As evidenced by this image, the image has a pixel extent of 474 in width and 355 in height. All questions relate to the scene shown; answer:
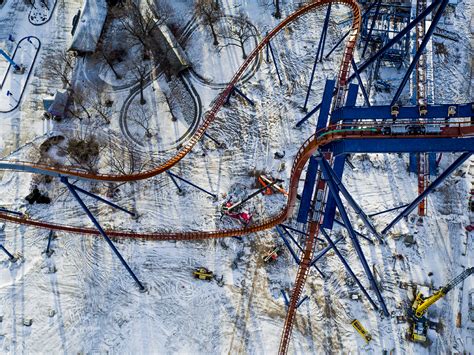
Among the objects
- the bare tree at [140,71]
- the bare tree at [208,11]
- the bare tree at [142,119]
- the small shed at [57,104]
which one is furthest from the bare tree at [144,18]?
the small shed at [57,104]

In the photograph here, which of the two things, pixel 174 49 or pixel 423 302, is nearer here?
pixel 423 302

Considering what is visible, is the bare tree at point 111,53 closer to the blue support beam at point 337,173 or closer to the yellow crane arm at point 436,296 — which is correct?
the blue support beam at point 337,173

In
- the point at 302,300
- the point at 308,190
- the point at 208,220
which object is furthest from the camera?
the point at 208,220

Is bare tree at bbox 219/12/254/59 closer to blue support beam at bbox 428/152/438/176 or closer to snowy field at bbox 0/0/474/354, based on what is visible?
snowy field at bbox 0/0/474/354

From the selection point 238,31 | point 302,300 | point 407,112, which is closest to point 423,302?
point 302,300

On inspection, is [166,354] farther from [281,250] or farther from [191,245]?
[281,250]

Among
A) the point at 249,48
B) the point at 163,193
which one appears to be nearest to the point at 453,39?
the point at 249,48

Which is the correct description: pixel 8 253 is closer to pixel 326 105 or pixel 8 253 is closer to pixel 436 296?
pixel 326 105
